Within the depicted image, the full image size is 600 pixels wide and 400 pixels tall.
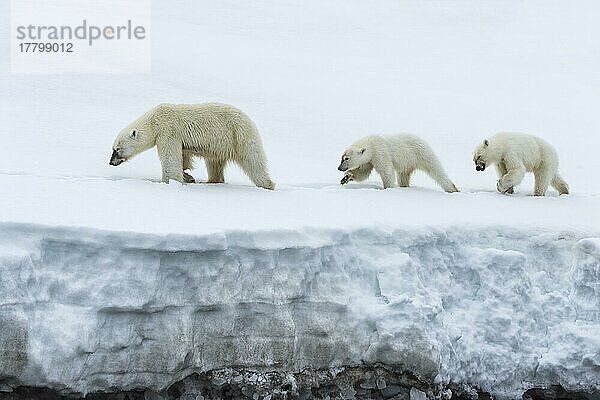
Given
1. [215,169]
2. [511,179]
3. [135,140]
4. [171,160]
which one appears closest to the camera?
[171,160]

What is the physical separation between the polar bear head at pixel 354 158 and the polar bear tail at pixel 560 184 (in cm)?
188

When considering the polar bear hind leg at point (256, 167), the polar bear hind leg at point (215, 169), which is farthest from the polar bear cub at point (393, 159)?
the polar bear hind leg at point (215, 169)

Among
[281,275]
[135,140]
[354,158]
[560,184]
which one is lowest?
[281,275]

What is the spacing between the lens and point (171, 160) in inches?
291

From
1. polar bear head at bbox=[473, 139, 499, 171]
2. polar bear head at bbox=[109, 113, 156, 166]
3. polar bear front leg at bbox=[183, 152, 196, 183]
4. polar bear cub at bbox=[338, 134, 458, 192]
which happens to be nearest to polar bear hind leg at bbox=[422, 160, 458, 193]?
polar bear cub at bbox=[338, 134, 458, 192]

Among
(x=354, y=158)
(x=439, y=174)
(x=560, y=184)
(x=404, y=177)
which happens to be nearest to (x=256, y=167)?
(x=354, y=158)

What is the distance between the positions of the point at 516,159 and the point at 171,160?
312 centimetres

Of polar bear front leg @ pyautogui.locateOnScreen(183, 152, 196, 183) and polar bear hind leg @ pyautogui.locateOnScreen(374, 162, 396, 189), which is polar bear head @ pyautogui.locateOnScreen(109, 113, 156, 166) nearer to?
polar bear front leg @ pyautogui.locateOnScreen(183, 152, 196, 183)

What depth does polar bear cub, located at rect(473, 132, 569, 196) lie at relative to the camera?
8.15m

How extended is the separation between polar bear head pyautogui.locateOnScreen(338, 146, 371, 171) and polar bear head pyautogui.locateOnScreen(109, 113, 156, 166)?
1680 mm

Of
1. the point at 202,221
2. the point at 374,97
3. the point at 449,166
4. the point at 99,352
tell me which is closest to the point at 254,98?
the point at 374,97

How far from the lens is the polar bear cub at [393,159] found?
7.94 metres

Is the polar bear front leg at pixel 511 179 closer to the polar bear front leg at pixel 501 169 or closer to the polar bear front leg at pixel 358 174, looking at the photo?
the polar bear front leg at pixel 501 169

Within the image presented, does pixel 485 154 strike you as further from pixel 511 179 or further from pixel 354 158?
pixel 354 158
